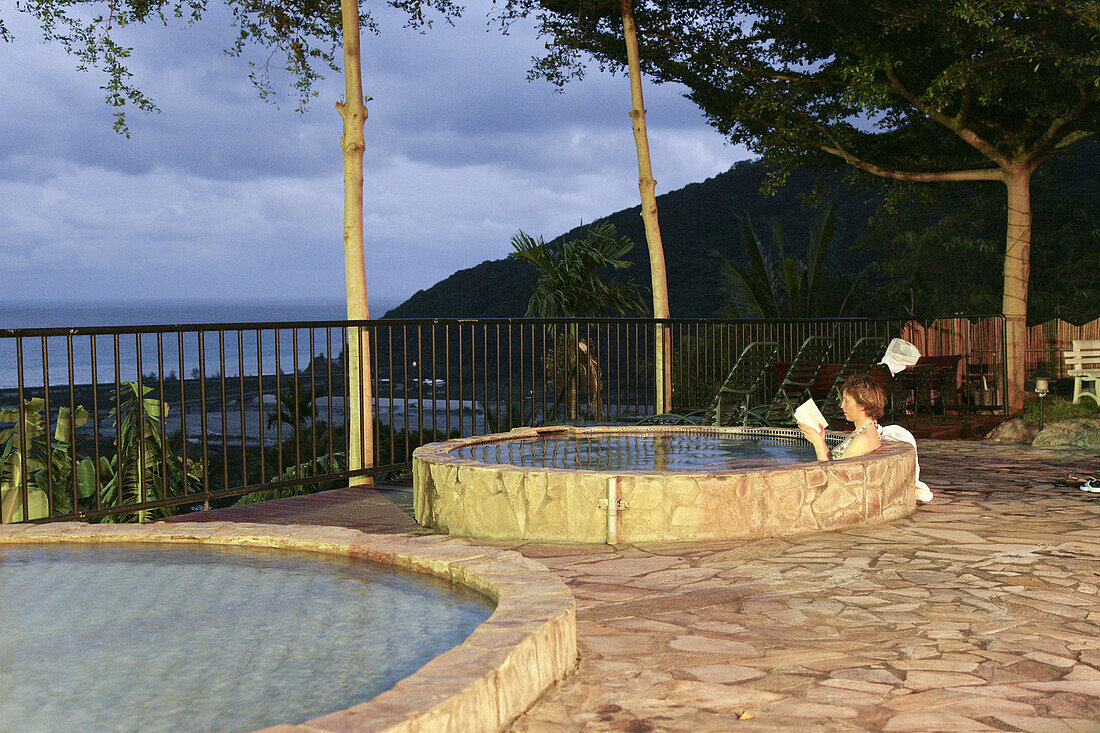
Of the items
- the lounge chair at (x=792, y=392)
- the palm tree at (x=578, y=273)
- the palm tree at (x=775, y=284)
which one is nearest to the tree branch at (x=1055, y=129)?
the palm tree at (x=775, y=284)

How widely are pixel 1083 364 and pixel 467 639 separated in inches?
589

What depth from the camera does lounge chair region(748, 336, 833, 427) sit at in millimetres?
8602

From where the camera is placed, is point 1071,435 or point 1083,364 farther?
point 1083,364

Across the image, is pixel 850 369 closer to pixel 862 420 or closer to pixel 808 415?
pixel 862 420

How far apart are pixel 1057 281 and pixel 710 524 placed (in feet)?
92.5

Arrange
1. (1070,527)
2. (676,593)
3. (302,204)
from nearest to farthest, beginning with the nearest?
1. (676,593)
2. (1070,527)
3. (302,204)

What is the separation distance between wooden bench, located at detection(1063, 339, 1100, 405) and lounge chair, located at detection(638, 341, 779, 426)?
275 inches

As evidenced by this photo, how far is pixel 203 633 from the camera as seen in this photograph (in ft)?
9.11

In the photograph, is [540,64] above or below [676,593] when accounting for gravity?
above

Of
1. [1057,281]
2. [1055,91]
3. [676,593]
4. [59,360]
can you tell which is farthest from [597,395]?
[59,360]

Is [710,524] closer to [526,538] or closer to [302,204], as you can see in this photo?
[526,538]

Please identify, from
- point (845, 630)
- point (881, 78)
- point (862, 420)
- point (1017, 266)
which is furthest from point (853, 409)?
point (1017, 266)

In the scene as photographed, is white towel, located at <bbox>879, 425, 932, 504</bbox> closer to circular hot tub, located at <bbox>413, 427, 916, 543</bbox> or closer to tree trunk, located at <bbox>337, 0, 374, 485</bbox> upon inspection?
circular hot tub, located at <bbox>413, 427, 916, 543</bbox>

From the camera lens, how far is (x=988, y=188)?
18359 millimetres
